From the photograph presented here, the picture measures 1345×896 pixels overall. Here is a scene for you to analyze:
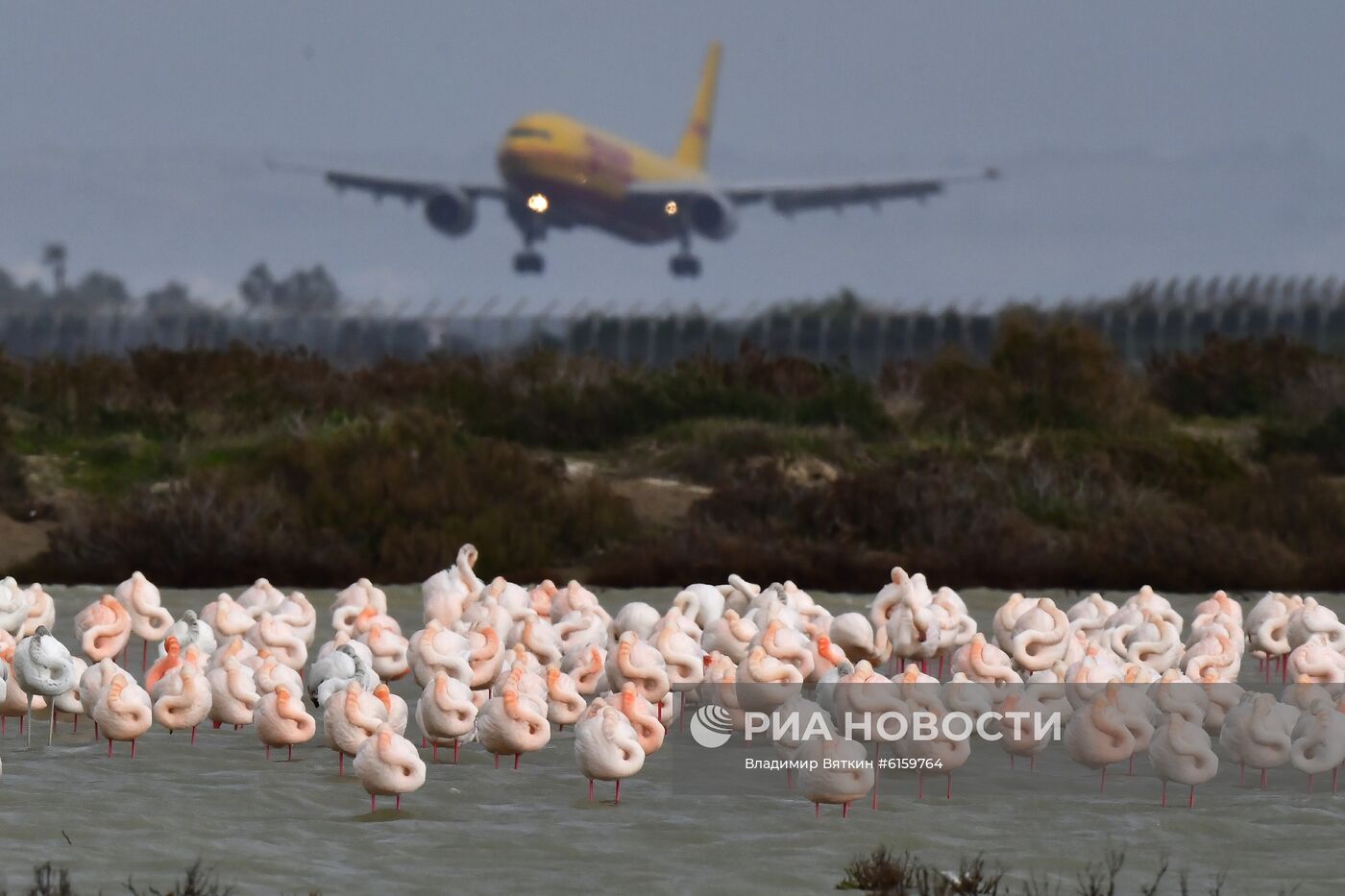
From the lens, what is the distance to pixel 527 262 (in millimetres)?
68938

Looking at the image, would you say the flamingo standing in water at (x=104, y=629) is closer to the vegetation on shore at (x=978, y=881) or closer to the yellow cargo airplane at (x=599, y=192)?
the vegetation on shore at (x=978, y=881)

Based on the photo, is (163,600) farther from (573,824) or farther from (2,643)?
(573,824)

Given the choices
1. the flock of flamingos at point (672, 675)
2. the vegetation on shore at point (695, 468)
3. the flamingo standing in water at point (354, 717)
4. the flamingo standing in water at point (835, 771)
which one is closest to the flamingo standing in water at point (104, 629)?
the flock of flamingos at point (672, 675)

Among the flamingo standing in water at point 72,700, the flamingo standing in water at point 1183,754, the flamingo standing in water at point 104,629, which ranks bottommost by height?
the flamingo standing in water at point 72,700

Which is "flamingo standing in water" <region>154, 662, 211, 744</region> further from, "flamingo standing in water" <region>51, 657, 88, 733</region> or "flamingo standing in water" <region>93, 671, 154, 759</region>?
"flamingo standing in water" <region>51, 657, 88, 733</region>

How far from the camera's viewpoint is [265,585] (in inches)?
559

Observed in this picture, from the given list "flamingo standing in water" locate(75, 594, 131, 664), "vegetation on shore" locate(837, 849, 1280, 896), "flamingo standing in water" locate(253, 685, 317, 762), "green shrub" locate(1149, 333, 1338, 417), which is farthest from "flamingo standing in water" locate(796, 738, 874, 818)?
"green shrub" locate(1149, 333, 1338, 417)

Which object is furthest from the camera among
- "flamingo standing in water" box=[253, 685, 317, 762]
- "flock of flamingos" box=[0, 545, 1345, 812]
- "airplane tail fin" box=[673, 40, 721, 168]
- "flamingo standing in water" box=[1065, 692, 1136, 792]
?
"airplane tail fin" box=[673, 40, 721, 168]

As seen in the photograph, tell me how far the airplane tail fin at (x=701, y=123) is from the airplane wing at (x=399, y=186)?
75.0 ft

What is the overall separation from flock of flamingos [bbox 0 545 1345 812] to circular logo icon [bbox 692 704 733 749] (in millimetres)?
75

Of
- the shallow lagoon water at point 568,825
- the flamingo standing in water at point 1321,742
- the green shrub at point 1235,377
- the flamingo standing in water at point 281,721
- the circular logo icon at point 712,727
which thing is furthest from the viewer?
the green shrub at point 1235,377

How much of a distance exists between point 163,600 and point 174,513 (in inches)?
80.3

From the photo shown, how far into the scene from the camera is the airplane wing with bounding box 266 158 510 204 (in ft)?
215

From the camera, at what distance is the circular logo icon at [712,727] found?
463 inches
